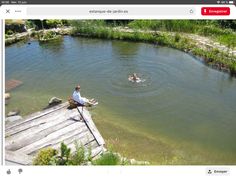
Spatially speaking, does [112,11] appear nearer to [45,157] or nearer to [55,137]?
[45,157]

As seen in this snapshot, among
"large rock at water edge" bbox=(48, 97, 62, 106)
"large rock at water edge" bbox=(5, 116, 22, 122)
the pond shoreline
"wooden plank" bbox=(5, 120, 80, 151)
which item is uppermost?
the pond shoreline

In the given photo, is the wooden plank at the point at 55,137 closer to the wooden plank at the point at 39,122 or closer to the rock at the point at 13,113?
the wooden plank at the point at 39,122

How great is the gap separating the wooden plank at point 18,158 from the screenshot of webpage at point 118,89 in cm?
2

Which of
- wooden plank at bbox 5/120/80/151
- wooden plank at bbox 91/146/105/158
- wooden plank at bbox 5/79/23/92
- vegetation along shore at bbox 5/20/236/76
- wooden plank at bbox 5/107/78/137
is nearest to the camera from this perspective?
wooden plank at bbox 91/146/105/158

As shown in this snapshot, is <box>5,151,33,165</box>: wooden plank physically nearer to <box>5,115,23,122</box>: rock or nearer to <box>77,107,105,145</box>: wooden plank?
<box>77,107,105,145</box>: wooden plank

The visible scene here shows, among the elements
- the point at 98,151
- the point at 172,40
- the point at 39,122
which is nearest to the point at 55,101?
the point at 39,122

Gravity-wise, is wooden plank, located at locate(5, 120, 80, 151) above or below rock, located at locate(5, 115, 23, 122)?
below

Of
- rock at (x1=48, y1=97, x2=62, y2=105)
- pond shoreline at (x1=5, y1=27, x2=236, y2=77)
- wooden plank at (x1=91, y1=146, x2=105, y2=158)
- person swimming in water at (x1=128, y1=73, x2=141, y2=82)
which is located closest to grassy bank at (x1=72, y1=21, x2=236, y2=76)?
pond shoreline at (x1=5, y1=27, x2=236, y2=77)

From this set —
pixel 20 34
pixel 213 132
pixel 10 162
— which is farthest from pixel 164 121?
pixel 20 34

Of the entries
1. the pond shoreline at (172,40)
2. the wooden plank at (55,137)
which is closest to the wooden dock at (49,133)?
the wooden plank at (55,137)

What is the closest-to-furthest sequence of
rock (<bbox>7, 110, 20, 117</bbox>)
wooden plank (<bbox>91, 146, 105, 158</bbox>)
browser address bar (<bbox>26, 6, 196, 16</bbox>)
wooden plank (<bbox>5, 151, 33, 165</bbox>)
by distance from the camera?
browser address bar (<bbox>26, 6, 196, 16</bbox>) → wooden plank (<bbox>5, 151, 33, 165</bbox>) → wooden plank (<bbox>91, 146, 105, 158</bbox>) → rock (<bbox>7, 110, 20, 117</bbox>)

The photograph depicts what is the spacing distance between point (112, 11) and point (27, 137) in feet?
12.7

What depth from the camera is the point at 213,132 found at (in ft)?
28.1

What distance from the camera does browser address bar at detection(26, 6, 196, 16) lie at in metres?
4.45
